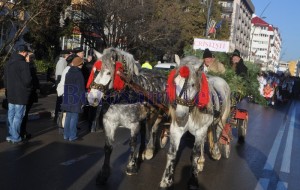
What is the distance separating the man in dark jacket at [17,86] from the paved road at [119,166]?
51 cm

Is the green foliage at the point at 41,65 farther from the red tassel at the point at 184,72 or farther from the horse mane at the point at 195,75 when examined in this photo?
the red tassel at the point at 184,72

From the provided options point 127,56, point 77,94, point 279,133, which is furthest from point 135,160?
point 279,133

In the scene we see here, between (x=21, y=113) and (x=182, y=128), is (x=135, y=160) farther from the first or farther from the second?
(x=21, y=113)

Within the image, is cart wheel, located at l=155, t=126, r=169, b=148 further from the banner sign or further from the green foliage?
the green foliage

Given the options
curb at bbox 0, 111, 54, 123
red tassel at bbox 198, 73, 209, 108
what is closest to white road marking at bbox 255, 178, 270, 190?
red tassel at bbox 198, 73, 209, 108

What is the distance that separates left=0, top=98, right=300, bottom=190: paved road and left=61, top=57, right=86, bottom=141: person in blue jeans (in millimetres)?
361

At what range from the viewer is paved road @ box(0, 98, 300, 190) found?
6734mm

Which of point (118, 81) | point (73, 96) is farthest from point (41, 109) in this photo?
point (118, 81)

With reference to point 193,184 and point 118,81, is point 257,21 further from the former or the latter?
point 118,81

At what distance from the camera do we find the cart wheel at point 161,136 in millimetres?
9196

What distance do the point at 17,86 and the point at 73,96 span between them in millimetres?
1346

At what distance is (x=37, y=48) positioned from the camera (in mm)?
26453

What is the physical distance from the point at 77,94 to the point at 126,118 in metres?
3.15

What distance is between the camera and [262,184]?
7.35 metres
